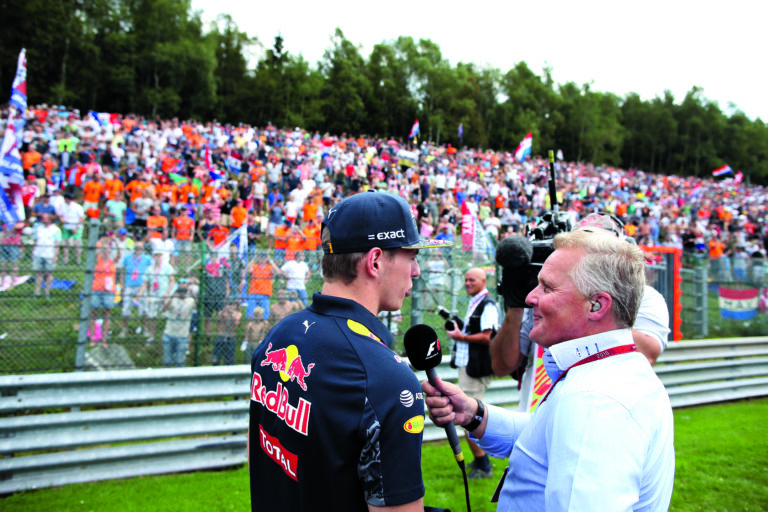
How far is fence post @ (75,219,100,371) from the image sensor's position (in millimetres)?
5598

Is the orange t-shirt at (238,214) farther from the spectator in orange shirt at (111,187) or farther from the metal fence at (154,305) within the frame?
the metal fence at (154,305)

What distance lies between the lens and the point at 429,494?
4.68 metres

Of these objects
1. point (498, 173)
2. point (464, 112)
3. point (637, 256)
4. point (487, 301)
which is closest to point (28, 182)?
point (487, 301)

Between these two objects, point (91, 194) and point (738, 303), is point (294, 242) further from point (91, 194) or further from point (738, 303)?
point (738, 303)

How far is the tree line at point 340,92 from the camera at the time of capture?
167 ft

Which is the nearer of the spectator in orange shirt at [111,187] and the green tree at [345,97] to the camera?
the spectator in orange shirt at [111,187]

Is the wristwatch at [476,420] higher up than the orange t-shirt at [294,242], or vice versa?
the orange t-shirt at [294,242]

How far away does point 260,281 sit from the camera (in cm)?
656

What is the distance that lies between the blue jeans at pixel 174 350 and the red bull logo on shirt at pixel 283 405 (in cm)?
510

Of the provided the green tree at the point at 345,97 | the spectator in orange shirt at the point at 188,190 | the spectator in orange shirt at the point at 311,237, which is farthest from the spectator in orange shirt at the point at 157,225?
the green tree at the point at 345,97

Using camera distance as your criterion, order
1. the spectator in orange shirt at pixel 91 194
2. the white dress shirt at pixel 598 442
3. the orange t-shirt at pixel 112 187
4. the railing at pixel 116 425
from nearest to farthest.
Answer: the white dress shirt at pixel 598 442
the railing at pixel 116 425
the spectator in orange shirt at pixel 91 194
the orange t-shirt at pixel 112 187

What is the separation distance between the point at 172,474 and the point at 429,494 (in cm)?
250

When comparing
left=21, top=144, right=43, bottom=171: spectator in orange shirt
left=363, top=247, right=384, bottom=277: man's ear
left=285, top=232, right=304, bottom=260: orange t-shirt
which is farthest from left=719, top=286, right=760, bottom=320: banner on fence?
left=21, top=144, right=43, bottom=171: spectator in orange shirt

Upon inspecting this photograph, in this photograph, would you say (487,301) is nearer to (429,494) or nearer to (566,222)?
(429,494)
